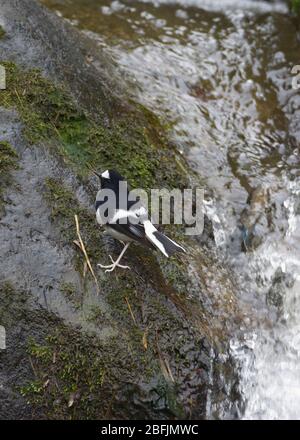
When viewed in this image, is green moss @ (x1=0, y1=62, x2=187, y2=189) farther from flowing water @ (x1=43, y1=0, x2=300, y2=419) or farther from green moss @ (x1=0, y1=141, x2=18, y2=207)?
flowing water @ (x1=43, y1=0, x2=300, y2=419)

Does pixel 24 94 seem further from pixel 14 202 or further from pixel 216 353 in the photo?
pixel 216 353

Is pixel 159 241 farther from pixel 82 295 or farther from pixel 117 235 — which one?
pixel 82 295

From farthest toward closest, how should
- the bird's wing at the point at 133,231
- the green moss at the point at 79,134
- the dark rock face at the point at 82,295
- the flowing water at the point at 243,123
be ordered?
1. the flowing water at the point at 243,123
2. the green moss at the point at 79,134
3. the bird's wing at the point at 133,231
4. the dark rock face at the point at 82,295

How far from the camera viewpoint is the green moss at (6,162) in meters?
4.16

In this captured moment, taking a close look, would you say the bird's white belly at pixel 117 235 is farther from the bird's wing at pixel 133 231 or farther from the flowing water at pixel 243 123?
the flowing water at pixel 243 123

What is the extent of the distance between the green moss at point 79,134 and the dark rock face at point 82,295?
0.04 feet

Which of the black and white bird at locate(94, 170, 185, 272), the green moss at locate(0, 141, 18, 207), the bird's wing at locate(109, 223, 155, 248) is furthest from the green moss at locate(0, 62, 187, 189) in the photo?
the bird's wing at locate(109, 223, 155, 248)

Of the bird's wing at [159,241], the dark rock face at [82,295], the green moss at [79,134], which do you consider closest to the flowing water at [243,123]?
the dark rock face at [82,295]

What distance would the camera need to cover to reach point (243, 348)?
4531 millimetres

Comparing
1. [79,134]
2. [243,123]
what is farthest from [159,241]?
[243,123]

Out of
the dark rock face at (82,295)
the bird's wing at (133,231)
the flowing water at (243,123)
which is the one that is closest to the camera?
the dark rock face at (82,295)

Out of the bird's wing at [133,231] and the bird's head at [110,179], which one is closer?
the bird's wing at [133,231]

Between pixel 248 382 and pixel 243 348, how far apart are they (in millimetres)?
266
